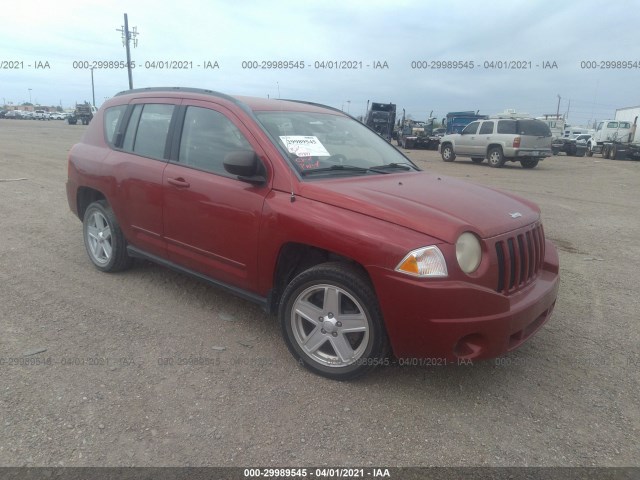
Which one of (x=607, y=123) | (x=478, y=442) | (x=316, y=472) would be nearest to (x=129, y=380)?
(x=316, y=472)

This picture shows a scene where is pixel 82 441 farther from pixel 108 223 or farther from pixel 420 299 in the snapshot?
pixel 108 223

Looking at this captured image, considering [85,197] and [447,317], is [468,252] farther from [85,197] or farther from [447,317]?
[85,197]

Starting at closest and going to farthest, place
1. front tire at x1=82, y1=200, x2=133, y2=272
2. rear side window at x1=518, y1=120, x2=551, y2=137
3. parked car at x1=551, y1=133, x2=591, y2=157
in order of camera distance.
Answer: front tire at x1=82, y1=200, x2=133, y2=272
rear side window at x1=518, y1=120, x2=551, y2=137
parked car at x1=551, y1=133, x2=591, y2=157

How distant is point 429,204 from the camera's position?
3.03 m

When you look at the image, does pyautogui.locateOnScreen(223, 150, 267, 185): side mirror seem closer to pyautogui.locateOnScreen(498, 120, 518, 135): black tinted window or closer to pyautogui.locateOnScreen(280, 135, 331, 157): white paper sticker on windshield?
pyautogui.locateOnScreen(280, 135, 331, 157): white paper sticker on windshield

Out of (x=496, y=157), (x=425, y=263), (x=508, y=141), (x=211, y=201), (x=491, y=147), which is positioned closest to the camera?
(x=425, y=263)

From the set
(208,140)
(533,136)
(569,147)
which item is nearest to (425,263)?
(208,140)

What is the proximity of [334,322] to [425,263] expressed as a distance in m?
0.73

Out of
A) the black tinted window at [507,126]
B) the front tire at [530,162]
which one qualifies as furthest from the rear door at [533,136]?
the front tire at [530,162]

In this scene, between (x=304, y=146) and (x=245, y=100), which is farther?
(x=245, y=100)

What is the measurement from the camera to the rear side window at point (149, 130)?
13.5 feet

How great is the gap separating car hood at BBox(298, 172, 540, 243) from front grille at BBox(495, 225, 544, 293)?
78 mm

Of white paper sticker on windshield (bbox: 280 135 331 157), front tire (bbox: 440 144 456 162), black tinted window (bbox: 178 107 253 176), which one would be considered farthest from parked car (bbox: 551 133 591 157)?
black tinted window (bbox: 178 107 253 176)

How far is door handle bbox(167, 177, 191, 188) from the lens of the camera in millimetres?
3753
